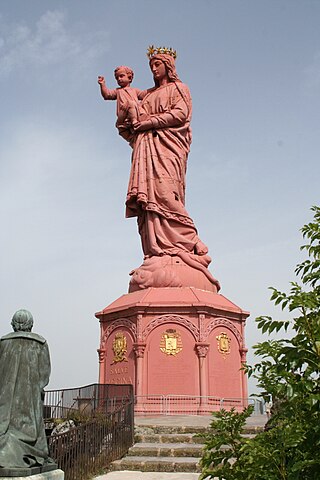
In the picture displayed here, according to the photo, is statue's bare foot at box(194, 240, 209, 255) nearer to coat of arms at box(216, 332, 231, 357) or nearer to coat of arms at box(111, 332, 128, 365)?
coat of arms at box(216, 332, 231, 357)

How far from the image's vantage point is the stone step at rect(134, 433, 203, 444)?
1130 centimetres

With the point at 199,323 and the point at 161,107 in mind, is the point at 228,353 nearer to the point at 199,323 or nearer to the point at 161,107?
the point at 199,323

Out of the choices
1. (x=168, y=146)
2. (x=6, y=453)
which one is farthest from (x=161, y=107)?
(x=6, y=453)

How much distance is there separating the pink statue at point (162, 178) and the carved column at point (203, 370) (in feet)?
7.47

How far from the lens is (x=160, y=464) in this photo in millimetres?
9664

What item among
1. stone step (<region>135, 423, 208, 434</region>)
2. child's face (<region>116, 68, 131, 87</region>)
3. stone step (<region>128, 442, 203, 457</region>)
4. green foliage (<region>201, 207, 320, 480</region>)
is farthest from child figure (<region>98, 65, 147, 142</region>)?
green foliage (<region>201, 207, 320, 480</region>)

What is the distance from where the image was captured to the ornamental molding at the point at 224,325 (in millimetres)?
16156

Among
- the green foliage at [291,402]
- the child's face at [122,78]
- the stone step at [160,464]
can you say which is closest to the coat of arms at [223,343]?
the stone step at [160,464]

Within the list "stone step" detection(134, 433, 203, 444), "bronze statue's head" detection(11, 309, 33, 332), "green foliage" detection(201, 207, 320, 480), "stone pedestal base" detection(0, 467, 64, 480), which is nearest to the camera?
"green foliage" detection(201, 207, 320, 480)

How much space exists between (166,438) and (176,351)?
4.57 metres

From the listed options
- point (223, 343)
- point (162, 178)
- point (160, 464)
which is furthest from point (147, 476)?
point (162, 178)

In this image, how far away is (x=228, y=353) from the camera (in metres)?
16.6

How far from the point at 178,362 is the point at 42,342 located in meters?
9.86

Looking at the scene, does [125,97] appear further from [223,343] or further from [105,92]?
[223,343]
